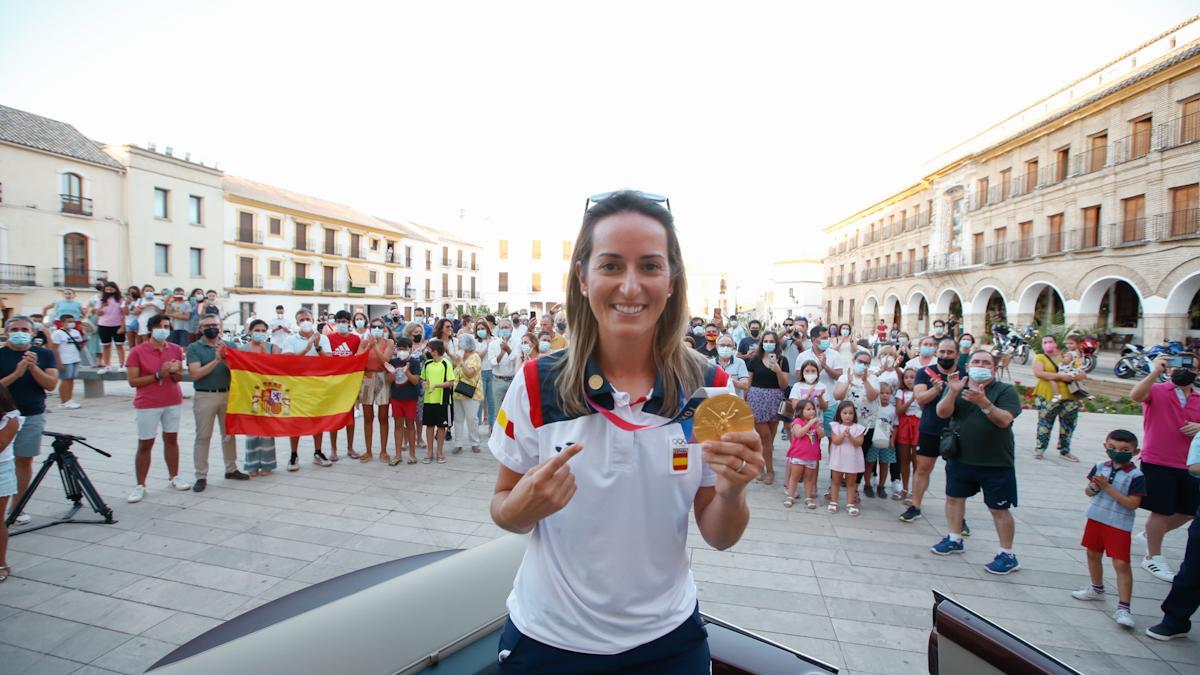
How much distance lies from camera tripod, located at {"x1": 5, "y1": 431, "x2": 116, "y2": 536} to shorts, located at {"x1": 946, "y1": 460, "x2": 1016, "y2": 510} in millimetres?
9061

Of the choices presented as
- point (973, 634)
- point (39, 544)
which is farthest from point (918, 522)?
point (39, 544)

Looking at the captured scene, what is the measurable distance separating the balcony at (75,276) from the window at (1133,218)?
51579 mm

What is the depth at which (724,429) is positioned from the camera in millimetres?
1499

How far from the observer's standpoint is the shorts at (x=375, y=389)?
910 cm

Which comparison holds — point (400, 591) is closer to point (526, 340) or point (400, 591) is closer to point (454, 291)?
point (526, 340)

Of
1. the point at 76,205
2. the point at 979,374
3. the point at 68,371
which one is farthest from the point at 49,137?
the point at 979,374

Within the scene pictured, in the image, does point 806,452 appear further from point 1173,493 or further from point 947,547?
point 1173,493

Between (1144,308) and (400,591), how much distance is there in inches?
1255

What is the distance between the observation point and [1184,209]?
2217 centimetres

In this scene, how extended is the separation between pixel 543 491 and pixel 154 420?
7.69 m

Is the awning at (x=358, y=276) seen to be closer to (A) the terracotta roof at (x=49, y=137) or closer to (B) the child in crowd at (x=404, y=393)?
(A) the terracotta roof at (x=49, y=137)

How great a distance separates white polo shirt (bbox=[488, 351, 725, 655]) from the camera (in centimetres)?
147

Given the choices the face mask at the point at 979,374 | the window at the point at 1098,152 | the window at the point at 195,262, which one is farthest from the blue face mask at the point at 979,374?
the window at the point at 195,262

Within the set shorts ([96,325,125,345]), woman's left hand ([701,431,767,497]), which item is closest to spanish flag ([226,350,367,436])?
woman's left hand ([701,431,767,497])
